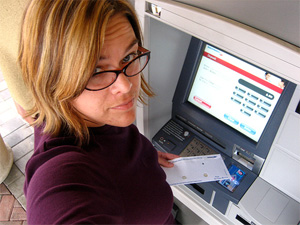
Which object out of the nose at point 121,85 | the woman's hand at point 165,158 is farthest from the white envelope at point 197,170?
the nose at point 121,85

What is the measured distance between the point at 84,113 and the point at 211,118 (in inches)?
32.4

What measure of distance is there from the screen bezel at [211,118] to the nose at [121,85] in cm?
69

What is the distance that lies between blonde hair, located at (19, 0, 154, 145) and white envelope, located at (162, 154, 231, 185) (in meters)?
0.82

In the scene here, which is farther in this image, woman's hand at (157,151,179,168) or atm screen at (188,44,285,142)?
woman's hand at (157,151,179,168)

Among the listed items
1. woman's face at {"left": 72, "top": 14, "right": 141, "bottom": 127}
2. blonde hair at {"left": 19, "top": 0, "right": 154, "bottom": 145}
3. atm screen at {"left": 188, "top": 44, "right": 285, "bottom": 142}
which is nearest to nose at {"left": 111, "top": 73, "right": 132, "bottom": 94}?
woman's face at {"left": 72, "top": 14, "right": 141, "bottom": 127}

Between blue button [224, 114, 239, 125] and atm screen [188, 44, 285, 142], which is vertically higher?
atm screen [188, 44, 285, 142]

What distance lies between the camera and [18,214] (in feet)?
7.74

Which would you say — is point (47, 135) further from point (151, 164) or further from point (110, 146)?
point (151, 164)

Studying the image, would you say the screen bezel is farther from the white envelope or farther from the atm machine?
the white envelope

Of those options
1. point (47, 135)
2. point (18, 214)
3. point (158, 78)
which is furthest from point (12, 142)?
point (47, 135)

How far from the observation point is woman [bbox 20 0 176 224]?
70cm

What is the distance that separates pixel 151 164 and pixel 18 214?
1796 millimetres

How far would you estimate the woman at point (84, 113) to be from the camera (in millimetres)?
698

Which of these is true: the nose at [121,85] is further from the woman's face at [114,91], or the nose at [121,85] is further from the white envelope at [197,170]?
the white envelope at [197,170]
